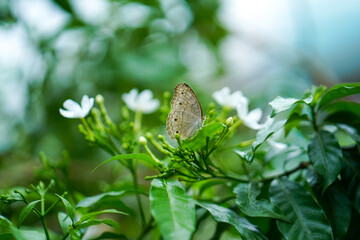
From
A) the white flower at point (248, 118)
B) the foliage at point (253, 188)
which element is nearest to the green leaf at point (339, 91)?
the foliage at point (253, 188)

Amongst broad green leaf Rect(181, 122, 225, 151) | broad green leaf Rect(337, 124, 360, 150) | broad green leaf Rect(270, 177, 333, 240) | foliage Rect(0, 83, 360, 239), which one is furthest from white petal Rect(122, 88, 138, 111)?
broad green leaf Rect(337, 124, 360, 150)

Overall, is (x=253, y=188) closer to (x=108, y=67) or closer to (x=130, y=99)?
(x=130, y=99)

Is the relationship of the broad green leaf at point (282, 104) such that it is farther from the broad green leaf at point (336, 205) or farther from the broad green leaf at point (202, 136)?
the broad green leaf at point (336, 205)

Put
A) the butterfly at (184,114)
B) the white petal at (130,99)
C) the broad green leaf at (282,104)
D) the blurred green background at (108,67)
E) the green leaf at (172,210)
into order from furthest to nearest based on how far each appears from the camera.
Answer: the blurred green background at (108,67) < the white petal at (130,99) < the butterfly at (184,114) < the broad green leaf at (282,104) < the green leaf at (172,210)

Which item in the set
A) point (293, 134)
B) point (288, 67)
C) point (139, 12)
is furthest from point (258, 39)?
point (293, 134)

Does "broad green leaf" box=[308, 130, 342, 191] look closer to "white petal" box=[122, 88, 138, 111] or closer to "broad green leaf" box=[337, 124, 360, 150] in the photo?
"broad green leaf" box=[337, 124, 360, 150]

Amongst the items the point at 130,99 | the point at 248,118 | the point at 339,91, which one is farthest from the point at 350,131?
the point at 130,99
